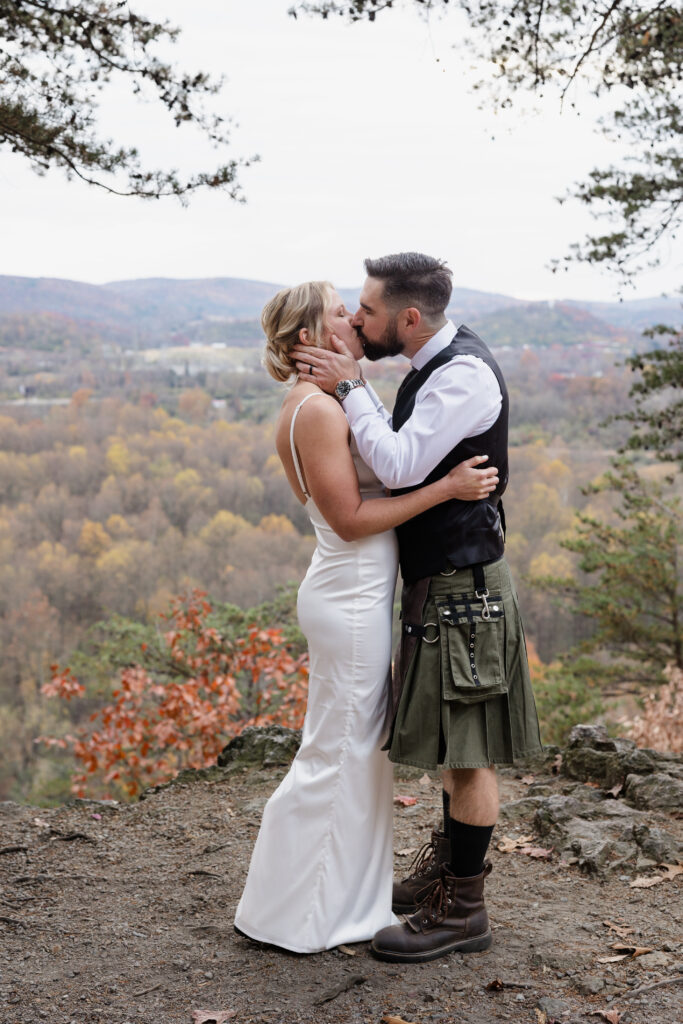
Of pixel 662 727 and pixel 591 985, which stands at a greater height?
pixel 591 985

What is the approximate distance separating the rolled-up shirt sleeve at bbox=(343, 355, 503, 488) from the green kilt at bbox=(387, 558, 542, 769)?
0.35 meters

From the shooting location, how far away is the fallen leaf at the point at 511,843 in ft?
12.4

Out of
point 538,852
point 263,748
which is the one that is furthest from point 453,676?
point 263,748

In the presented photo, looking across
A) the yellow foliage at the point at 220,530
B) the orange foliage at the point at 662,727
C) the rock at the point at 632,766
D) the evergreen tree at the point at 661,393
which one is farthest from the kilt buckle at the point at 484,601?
the yellow foliage at the point at 220,530

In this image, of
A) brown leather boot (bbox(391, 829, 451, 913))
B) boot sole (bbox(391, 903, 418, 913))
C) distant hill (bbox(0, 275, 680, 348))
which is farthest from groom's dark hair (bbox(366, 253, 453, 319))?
distant hill (bbox(0, 275, 680, 348))

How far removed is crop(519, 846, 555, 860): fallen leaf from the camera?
3.67 meters

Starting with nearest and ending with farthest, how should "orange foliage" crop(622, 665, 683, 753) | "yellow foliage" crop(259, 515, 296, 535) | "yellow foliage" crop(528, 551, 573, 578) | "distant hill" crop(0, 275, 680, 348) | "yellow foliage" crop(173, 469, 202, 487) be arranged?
"orange foliage" crop(622, 665, 683, 753) → "yellow foliage" crop(528, 551, 573, 578) → "distant hill" crop(0, 275, 680, 348) → "yellow foliage" crop(259, 515, 296, 535) → "yellow foliage" crop(173, 469, 202, 487)

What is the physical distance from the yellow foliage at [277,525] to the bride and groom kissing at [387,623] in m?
26.3

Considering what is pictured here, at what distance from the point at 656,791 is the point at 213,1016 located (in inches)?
95.3

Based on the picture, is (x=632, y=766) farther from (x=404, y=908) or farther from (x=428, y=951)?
(x=428, y=951)

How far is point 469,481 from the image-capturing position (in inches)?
100.0

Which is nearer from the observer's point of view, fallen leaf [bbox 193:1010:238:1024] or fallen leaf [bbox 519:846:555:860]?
fallen leaf [bbox 193:1010:238:1024]

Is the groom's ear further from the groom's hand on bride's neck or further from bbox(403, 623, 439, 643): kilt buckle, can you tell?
bbox(403, 623, 439, 643): kilt buckle

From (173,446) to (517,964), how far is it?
33.4 m
